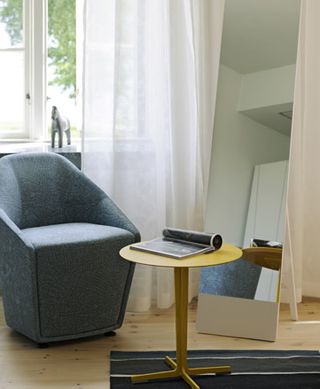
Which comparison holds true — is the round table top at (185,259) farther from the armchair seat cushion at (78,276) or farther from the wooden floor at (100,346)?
the wooden floor at (100,346)

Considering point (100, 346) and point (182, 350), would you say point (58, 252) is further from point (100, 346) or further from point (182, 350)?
point (182, 350)

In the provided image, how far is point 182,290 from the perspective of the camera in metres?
2.60

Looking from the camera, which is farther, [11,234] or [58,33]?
[58,33]

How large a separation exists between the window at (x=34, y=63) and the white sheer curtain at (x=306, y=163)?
1.39m

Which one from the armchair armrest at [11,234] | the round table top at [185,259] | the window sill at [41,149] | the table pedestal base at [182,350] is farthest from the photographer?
the window sill at [41,149]

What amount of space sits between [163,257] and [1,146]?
5.47 feet

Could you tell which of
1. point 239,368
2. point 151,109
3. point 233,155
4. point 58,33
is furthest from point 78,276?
point 58,33

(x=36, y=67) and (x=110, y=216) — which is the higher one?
(x=36, y=67)

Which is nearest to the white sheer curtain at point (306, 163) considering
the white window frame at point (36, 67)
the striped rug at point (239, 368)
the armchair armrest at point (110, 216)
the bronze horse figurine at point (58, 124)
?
the striped rug at point (239, 368)

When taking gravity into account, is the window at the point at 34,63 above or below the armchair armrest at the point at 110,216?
above

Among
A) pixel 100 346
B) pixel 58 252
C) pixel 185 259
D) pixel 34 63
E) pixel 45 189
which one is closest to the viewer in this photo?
pixel 185 259

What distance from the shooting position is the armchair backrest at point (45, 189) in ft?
10.8

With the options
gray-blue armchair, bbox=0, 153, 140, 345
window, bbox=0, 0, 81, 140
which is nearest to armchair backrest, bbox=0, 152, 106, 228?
gray-blue armchair, bbox=0, 153, 140, 345

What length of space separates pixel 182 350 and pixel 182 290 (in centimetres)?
23
